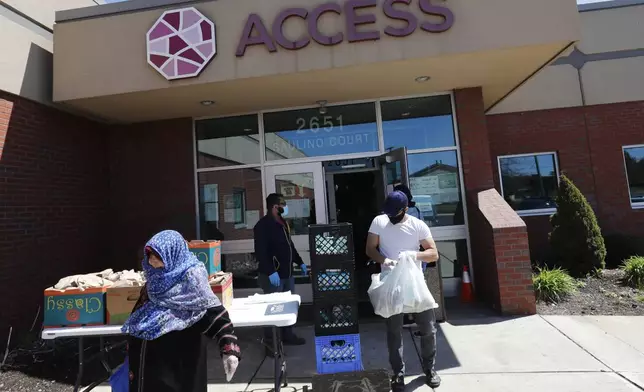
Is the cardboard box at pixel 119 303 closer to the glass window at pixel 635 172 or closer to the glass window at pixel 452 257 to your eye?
the glass window at pixel 452 257

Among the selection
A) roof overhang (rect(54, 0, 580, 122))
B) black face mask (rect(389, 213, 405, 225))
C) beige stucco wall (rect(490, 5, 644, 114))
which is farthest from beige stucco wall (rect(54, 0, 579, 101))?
beige stucco wall (rect(490, 5, 644, 114))

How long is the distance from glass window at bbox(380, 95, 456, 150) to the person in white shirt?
11.6ft

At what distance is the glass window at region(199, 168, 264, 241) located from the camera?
7344 millimetres

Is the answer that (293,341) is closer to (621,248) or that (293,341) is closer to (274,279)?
(274,279)

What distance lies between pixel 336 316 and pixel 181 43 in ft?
14.1

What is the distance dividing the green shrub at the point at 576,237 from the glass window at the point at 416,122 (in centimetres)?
261

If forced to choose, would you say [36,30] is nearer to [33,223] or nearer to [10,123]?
[10,123]

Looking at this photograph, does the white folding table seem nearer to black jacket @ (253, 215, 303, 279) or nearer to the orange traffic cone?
black jacket @ (253, 215, 303, 279)

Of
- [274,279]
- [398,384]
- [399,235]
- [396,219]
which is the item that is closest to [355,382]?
[398,384]

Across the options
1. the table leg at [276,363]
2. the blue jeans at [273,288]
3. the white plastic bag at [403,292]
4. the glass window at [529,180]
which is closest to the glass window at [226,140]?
the blue jeans at [273,288]

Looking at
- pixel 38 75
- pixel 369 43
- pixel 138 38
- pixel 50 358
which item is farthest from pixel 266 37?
pixel 50 358

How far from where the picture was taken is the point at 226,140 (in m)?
7.50

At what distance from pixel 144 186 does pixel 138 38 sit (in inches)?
108

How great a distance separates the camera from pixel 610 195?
29.5ft
